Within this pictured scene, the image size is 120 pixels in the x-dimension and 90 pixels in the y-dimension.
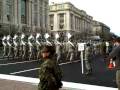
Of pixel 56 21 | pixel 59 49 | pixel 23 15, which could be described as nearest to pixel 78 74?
pixel 59 49

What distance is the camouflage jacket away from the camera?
557 cm

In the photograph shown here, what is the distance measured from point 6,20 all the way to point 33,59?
56078mm

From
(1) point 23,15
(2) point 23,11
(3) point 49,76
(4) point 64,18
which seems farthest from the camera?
(4) point 64,18

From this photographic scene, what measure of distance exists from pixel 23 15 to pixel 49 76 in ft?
293

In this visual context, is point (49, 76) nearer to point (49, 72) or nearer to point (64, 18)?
point (49, 72)

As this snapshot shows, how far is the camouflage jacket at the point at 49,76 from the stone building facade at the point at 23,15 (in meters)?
63.4

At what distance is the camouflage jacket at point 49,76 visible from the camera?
5.57 metres

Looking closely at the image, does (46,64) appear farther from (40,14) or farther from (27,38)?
(40,14)

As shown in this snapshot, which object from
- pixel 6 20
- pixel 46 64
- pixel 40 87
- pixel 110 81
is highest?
pixel 6 20

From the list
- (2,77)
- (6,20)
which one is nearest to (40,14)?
(6,20)

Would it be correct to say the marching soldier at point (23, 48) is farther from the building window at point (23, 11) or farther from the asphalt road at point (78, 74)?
the building window at point (23, 11)

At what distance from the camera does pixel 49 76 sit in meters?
5.57

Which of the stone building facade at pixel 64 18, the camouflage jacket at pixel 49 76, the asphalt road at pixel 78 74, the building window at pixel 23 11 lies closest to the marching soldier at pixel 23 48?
the asphalt road at pixel 78 74

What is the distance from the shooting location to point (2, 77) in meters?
13.9
